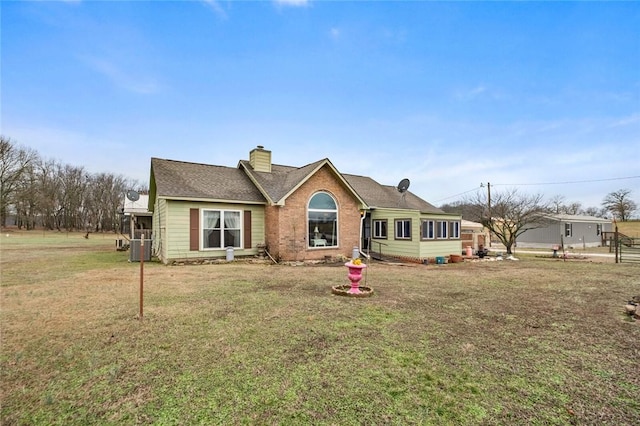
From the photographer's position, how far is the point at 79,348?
4.09m

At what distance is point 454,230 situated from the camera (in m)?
17.2

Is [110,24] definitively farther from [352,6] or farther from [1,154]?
[1,154]

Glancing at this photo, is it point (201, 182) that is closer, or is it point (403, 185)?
point (201, 182)

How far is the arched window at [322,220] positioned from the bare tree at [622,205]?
199ft

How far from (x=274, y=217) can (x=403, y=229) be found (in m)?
7.15

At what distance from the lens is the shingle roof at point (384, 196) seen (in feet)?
59.1

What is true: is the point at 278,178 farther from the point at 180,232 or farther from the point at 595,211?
the point at 595,211

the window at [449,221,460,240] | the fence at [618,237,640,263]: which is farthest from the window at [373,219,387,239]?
the fence at [618,237,640,263]

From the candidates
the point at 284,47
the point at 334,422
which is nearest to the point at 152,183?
the point at 284,47

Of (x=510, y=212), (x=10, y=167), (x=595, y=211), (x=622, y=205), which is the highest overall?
(x=10, y=167)

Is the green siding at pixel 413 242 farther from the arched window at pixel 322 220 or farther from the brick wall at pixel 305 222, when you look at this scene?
the arched window at pixel 322 220

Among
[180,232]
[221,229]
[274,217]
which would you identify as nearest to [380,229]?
[274,217]

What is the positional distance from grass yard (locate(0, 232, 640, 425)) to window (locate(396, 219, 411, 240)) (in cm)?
861

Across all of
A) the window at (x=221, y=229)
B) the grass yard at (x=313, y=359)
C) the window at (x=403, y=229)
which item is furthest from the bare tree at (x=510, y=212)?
the window at (x=221, y=229)
